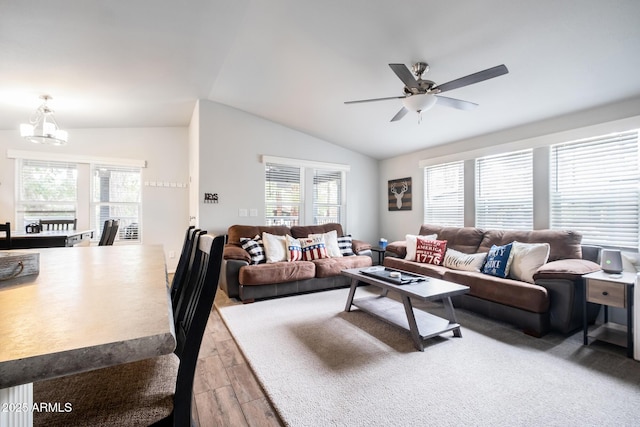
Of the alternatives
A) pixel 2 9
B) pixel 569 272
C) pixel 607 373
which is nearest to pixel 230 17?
pixel 2 9

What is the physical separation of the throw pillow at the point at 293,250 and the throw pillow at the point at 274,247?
79 millimetres

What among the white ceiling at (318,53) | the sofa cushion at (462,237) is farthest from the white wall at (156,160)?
the sofa cushion at (462,237)

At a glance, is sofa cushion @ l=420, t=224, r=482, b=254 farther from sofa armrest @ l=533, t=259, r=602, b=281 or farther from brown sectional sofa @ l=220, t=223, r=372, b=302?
brown sectional sofa @ l=220, t=223, r=372, b=302

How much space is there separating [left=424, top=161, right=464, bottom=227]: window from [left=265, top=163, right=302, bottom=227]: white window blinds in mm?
2248

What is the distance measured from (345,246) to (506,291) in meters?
2.39

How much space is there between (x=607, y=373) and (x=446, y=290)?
1114 mm

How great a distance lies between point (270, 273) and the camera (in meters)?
3.60

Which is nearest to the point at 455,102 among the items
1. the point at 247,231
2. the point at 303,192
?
the point at 303,192

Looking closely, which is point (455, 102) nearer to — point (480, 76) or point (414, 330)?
point (480, 76)

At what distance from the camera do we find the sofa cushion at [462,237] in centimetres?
390

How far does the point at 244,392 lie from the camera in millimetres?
1828

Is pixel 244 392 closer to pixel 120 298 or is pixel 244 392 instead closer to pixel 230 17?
pixel 120 298

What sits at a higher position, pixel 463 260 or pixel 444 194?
pixel 444 194

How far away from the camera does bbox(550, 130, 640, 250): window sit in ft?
9.39
